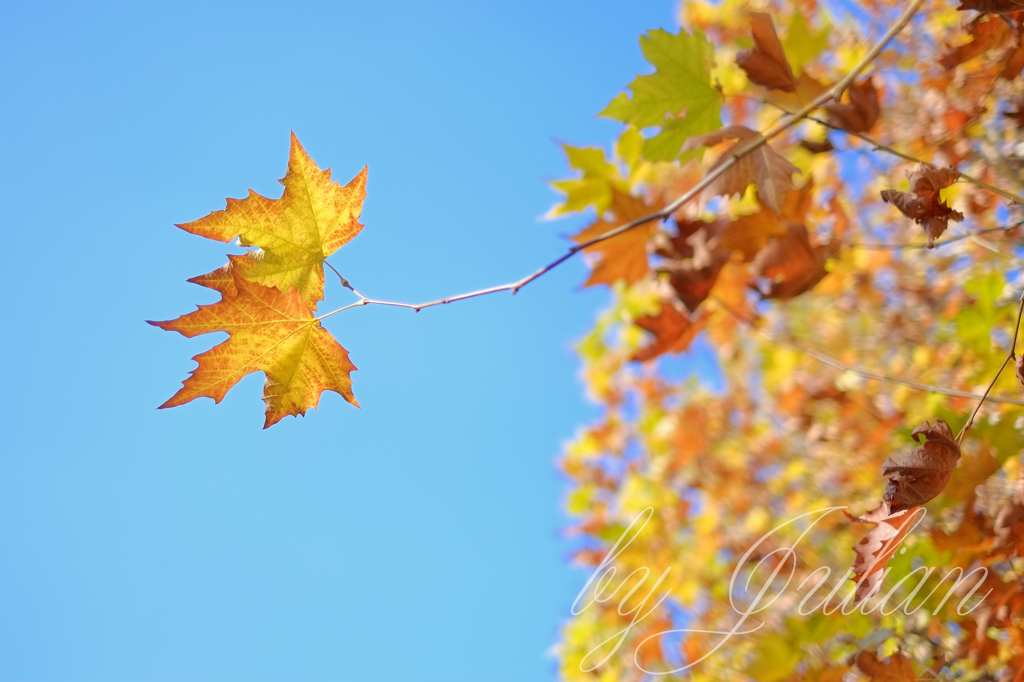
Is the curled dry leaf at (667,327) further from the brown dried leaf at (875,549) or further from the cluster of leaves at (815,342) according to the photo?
the brown dried leaf at (875,549)

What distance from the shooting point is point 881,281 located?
135 inches

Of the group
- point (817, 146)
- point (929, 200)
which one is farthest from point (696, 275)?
point (929, 200)

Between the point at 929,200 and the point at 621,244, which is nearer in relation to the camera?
the point at 929,200

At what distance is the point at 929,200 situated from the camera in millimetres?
1016

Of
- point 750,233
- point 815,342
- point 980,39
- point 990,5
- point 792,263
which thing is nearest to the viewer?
point 990,5

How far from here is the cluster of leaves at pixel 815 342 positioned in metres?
1.35

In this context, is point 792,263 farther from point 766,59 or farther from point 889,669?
point 889,669

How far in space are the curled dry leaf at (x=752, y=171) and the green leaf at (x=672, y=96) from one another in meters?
0.30

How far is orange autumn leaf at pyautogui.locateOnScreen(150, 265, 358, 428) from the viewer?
1.03m

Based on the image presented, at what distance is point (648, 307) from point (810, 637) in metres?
2.76

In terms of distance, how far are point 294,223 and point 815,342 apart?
382 cm

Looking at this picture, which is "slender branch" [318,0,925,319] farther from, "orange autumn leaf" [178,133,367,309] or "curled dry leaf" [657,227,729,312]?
"curled dry leaf" [657,227,729,312]

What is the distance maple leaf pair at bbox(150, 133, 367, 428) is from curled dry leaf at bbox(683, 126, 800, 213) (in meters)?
0.73

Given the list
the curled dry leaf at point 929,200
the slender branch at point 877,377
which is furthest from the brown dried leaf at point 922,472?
the curled dry leaf at point 929,200
